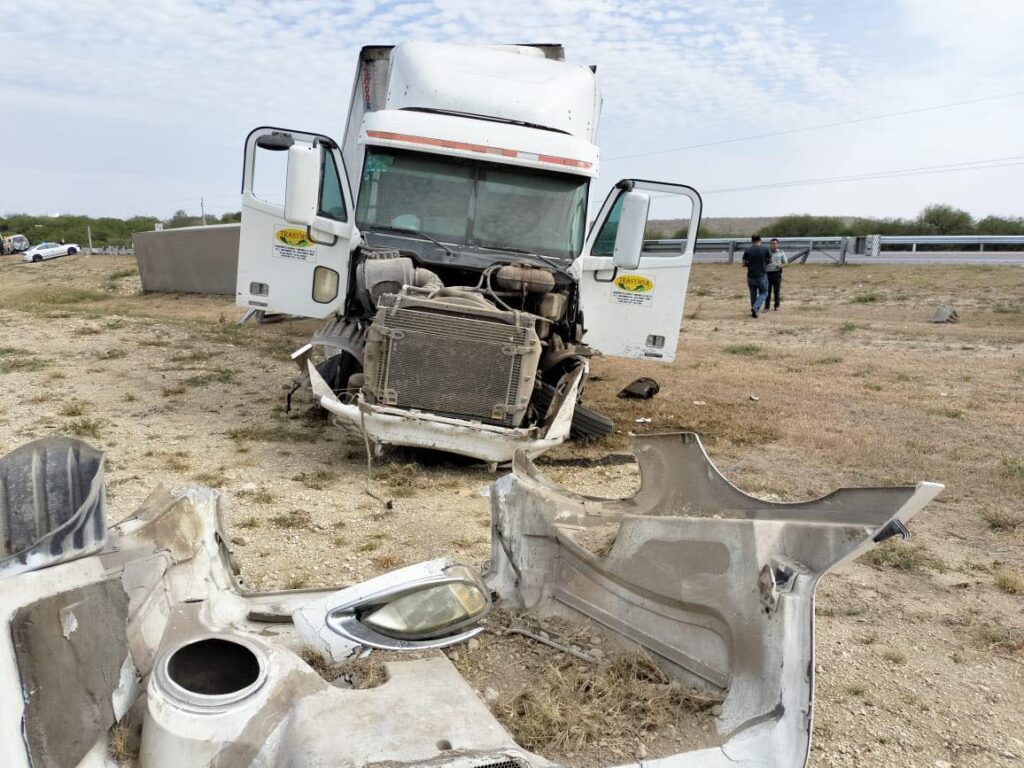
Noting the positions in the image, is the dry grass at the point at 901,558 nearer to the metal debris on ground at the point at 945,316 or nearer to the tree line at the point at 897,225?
the metal debris on ground at the point at 945,316

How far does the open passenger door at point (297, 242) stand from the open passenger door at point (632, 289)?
209 cm

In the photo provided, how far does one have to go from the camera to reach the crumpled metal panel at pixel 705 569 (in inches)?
81.7

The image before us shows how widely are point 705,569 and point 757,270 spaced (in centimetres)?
1588

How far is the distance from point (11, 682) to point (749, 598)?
169 centimetres

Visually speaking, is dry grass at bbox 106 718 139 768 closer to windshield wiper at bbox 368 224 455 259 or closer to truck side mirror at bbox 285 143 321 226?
windshield wiper at bbox 368 224 455 259

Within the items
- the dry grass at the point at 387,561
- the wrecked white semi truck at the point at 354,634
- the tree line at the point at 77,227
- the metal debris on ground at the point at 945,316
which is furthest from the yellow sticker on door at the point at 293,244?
the tree line at the point at 77,227

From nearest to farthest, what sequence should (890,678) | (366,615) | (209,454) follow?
(366,615) → (890,678) → (209,454)

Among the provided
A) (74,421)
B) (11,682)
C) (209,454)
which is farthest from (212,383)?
(11,682)

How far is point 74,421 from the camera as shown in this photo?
7301 mm

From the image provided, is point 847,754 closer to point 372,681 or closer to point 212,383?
point 372,681

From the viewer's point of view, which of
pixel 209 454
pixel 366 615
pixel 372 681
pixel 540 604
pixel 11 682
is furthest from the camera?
pixel 209 454

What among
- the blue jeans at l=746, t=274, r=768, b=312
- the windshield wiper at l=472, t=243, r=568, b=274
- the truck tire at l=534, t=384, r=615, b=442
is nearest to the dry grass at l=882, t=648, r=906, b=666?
the truck tire at l=534, t=384, r=615, b=442

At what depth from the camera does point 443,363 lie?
6074 millimetres

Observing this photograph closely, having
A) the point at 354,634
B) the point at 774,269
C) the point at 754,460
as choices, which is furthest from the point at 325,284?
the point at 774,269
